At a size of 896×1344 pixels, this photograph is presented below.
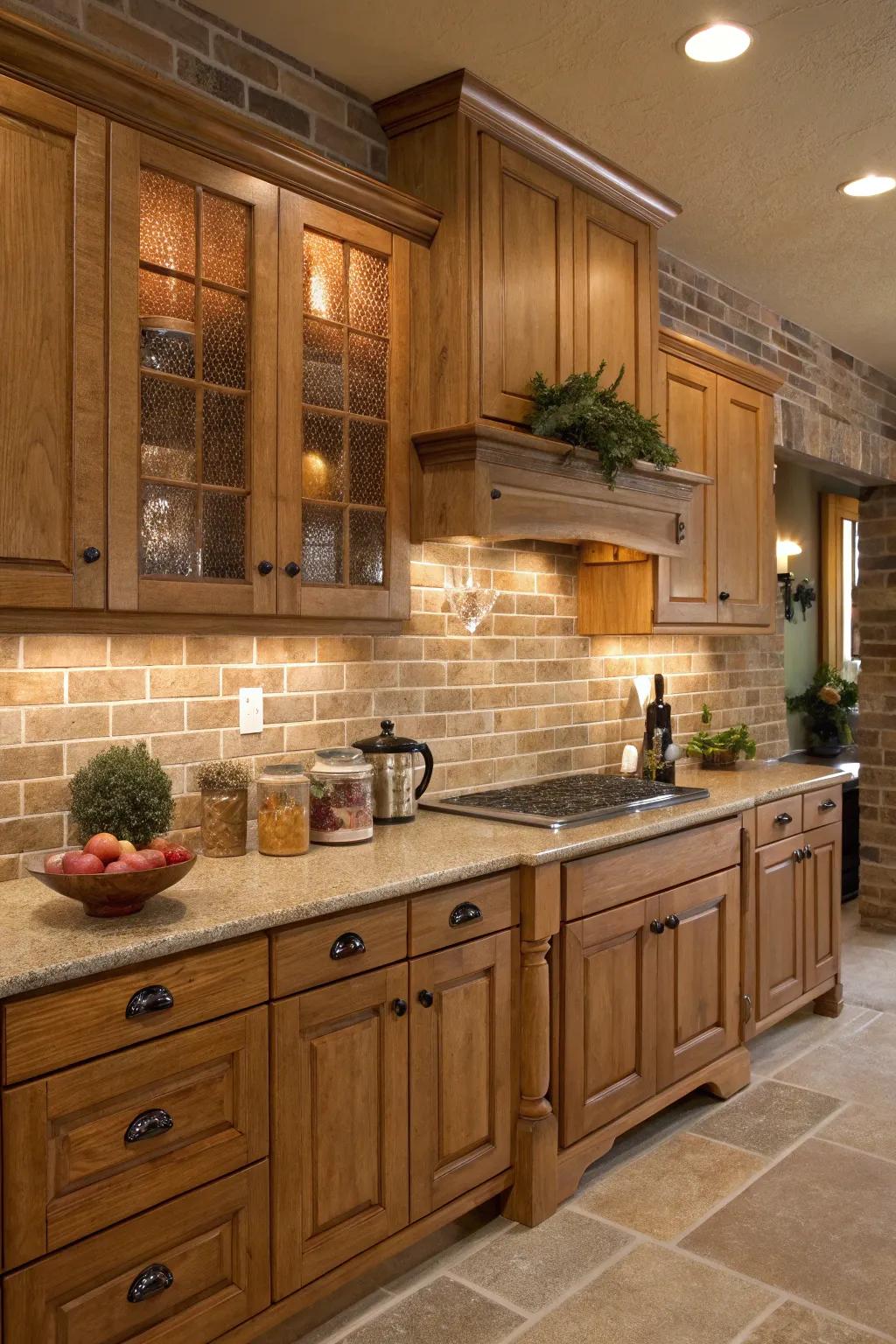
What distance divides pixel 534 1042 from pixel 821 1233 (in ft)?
2.78

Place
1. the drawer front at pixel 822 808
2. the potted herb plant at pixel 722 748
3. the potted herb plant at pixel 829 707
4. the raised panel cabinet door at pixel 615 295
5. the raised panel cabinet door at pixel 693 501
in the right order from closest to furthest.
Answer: the raised panel cabinet door at pixel 615 295 → the raised panel cabinet door at pixel 693 501 → the drawer front at pixel 822 808 → the potted herb plant at pixel 722 748 → the potted herb plant at pixel 829 707

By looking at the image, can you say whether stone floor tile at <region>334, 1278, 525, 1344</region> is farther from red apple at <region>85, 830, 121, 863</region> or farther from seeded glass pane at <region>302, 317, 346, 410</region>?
seeded glass pane at <region>302, 317, 346, 410</region>

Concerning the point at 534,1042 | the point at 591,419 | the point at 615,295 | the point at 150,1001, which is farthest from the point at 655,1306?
the point at 615,295

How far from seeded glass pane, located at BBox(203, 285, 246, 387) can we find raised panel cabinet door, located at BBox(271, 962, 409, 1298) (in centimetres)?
129

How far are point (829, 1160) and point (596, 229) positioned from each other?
2804 mm

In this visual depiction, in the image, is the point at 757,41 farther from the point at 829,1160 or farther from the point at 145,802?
the point at 829,1160

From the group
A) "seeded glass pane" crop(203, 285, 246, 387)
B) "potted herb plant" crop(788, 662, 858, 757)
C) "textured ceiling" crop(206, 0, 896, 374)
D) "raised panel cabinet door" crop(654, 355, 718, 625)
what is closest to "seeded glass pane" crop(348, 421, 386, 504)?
"seeded glass pane" crop(203, 285, 246, 387)

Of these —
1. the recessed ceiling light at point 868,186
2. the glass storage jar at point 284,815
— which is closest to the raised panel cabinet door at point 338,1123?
the glass storage jar at point 284,815

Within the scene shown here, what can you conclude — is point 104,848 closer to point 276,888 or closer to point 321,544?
point 276,888

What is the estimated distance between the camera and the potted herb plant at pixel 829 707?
21.3 ft

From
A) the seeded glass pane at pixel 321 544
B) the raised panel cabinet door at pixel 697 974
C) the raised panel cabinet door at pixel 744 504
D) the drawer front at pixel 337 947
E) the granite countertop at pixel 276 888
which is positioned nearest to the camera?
the granite countertop at pixel 276 888

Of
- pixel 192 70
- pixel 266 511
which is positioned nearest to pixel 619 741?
pixel 266 511

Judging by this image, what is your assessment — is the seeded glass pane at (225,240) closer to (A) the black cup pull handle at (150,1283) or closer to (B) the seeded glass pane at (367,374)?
(B) the seeded glass pane at (367,374)

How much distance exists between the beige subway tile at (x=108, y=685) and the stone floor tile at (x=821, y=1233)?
183 centimetres
